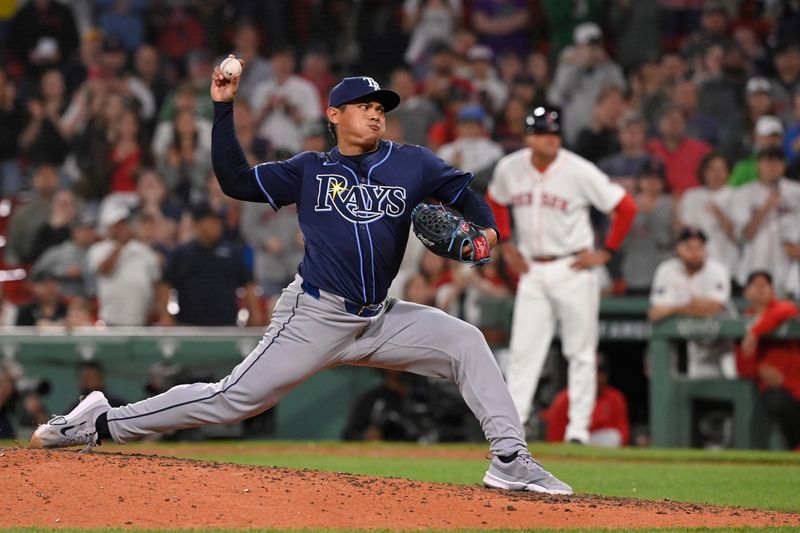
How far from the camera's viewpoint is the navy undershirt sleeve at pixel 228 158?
5359 mm

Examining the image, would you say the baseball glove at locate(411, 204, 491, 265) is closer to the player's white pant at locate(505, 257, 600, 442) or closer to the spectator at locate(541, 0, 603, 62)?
the player's white pant at locate(505, 257, 600, 442)

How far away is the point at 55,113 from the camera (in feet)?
50.9

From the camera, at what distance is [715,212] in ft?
36.8

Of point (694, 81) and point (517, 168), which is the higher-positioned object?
point (694, 81)

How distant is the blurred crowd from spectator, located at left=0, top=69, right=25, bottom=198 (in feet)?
0.09

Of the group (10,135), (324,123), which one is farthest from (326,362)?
(10,135)

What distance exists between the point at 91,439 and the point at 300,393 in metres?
5.67

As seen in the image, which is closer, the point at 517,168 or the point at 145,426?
the point at 145,426

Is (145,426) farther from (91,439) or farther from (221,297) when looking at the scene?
(221,297)

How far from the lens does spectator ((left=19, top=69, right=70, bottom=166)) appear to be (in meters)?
15.2

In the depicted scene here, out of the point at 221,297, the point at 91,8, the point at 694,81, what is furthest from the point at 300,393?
the point at 91,8

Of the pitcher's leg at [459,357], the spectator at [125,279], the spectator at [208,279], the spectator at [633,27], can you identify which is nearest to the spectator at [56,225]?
the spectator at [125,279]

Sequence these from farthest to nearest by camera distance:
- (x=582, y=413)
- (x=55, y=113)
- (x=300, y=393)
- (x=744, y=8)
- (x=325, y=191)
Answer: 1. (x=55, y=113)
2. (x=744, y=8)
3. (x=300, y=393)
4. (x=582, y=413)
5. (x=325, y=191)

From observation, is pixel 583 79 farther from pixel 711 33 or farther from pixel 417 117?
pixel 417 117
